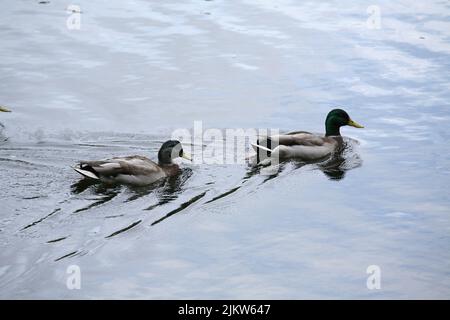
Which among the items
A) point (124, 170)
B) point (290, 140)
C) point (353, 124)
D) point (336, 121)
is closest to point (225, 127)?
point (290, 140)

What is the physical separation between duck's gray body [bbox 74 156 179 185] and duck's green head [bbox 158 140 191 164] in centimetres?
46

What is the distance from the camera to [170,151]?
12.1 meters

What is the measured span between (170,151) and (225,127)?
5.51 ft

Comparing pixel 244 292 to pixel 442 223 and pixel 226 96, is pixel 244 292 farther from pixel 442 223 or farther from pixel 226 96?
pixel 226 96

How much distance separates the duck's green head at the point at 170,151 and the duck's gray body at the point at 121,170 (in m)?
0.46

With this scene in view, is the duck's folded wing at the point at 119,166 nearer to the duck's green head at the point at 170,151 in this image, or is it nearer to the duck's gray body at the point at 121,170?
the duck's gray body at the point at 121,170

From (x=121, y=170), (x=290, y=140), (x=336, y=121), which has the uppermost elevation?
(x=336, y=121)

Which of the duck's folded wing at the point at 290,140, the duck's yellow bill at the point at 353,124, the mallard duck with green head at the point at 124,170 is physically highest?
the duck's yellow bill at the point at 353,124

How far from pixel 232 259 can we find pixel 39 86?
6.76 meters

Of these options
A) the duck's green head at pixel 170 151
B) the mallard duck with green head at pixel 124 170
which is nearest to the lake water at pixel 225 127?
the mallard duck with green head at pixel 124 170

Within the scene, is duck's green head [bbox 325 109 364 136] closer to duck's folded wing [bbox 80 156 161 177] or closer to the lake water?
the lake water

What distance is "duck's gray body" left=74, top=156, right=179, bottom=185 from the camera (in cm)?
1125

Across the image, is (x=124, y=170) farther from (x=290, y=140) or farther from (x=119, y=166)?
(x=290, y=140)

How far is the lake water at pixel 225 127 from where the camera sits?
9109 mm
